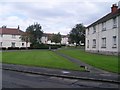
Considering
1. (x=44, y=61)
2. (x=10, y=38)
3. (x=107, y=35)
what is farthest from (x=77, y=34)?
(x=44, y=61)

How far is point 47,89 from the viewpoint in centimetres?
955

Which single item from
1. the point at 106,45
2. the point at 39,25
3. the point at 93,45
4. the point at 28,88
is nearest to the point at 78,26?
the point at 39,25

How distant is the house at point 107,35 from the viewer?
109 feet

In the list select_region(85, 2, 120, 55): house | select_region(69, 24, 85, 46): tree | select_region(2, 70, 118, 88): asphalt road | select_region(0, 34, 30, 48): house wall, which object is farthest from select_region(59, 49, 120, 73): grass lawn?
select_region(69, 24, 85, 46): tree

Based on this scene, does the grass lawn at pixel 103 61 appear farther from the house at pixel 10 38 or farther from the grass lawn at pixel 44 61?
the house at pixel 10 38

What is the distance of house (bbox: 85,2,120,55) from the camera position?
33.2m

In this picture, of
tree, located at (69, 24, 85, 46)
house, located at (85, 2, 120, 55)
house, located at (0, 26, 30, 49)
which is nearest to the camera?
house, located at (85, 2, 120, 55)

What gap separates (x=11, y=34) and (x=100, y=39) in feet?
167

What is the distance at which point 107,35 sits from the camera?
36.7 meters

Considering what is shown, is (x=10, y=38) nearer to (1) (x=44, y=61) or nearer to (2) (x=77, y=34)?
(2) (x=77, y=34)

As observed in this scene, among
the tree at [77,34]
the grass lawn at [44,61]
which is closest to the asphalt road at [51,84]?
the grass lawn at [44,61]

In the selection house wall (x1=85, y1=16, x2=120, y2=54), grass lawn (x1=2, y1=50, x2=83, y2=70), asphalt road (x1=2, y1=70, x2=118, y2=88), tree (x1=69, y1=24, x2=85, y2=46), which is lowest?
asphalt road (x1=2, y1=70, x2=118, y2=88)

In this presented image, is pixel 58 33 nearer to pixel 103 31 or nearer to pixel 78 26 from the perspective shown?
pixel 78 26

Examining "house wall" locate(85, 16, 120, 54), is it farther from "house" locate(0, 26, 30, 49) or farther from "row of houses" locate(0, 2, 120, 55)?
"house" locate(0, 26, 30, 49)
